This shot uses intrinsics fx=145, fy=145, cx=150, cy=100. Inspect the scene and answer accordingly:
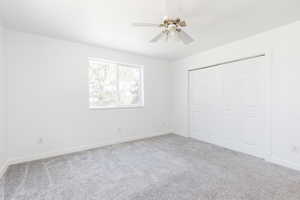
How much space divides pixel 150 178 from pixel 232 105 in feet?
8.10

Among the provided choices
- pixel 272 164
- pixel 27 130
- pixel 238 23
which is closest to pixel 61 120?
pixel 27 130

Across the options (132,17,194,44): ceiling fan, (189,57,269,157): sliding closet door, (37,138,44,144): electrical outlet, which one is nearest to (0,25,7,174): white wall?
(37,138,44,144): electrical outlet

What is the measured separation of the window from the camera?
3609 mm

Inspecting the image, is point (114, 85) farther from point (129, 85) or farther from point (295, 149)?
point (295, 149)

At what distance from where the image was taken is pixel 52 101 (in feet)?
9.75

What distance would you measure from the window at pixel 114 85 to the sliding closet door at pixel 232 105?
1644 millimetres

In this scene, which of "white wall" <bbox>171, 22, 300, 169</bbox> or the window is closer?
"white wall" <bbox>171, 22, 300, 169</bbox>

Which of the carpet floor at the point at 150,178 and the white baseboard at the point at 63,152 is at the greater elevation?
the white baseboard at the point at 63,152

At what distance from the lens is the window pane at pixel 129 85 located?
13.4 ft

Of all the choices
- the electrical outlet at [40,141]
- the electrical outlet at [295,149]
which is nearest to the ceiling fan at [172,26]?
the electrical outlet at [295,149]

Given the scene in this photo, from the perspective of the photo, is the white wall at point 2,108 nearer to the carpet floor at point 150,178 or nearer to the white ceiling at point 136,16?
the carpet floor at point 150,178

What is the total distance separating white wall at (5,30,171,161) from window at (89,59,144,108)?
199mm

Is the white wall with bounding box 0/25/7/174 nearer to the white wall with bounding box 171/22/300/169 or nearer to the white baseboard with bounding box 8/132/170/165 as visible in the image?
the white baseboard with bounding box 8/132/170/165

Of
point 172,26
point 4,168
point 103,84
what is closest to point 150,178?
point 172,26
